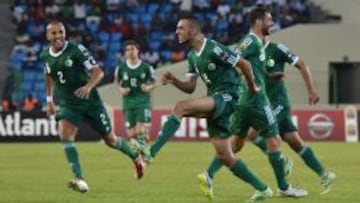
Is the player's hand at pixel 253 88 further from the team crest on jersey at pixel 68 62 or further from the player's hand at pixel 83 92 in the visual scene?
the team crest on jersey at pixel 68 62

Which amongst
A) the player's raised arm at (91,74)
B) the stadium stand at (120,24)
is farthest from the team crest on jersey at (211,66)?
the stadium stand at (120,24)

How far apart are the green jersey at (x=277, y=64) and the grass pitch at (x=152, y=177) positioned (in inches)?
54.9

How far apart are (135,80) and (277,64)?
9.43 metres

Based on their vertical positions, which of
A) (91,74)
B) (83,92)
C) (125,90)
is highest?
(91,74)

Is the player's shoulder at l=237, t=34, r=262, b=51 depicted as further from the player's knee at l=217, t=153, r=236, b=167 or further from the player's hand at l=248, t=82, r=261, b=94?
the player's knee at l=217, t=153, r=236, b=167

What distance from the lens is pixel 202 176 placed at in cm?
1248

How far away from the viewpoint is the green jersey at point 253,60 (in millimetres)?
12875

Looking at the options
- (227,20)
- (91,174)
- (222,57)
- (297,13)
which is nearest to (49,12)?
(227,20)

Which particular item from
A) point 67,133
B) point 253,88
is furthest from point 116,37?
point 253,88

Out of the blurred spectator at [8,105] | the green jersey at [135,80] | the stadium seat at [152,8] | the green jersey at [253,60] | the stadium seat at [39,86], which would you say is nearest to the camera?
the green jersey at [253,60]

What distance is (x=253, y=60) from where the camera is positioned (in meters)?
12.9

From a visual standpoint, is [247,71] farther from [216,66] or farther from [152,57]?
[152,57]

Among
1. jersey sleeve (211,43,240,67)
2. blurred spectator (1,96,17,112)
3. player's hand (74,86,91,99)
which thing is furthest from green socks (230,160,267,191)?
blurred spectator (1,96,17,112)

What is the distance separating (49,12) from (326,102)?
1211cm
